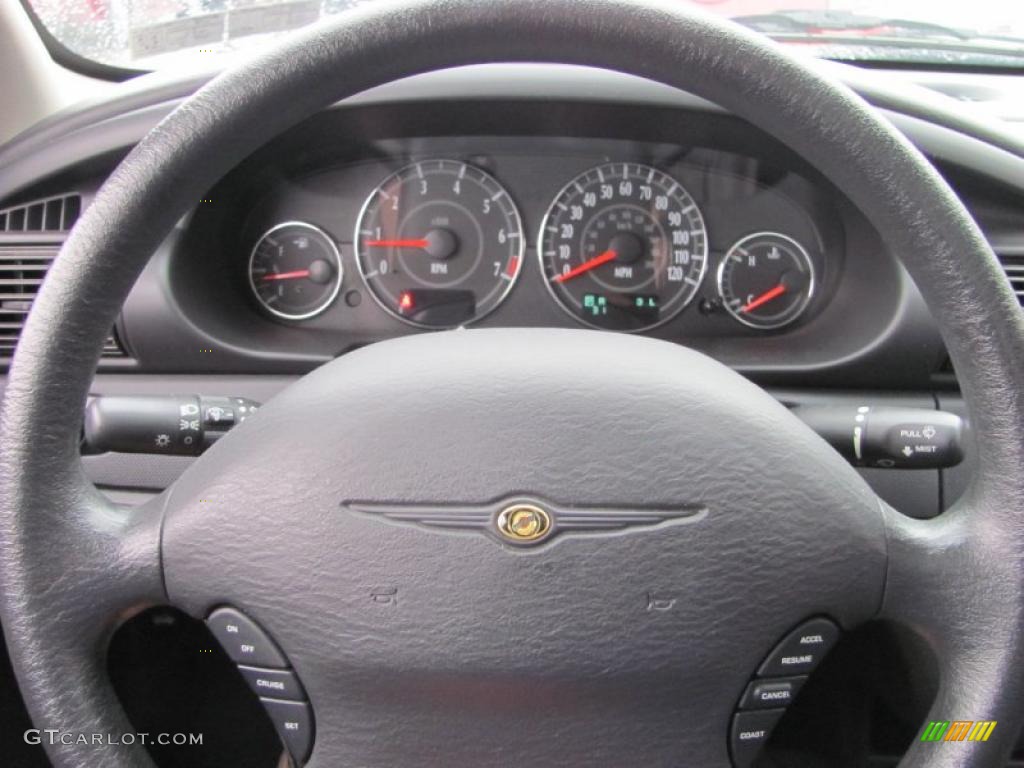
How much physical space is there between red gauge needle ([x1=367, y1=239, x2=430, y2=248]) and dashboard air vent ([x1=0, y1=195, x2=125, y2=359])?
43 cm

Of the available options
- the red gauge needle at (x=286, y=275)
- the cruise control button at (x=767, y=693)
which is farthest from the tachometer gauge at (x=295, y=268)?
the cruise control button at (x=767, y=693)

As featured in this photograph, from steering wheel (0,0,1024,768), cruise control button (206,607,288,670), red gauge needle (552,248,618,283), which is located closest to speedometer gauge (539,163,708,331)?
red gauge needle (552,248,618,283)

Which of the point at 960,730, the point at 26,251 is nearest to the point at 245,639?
the point at 960,730

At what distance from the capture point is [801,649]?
93cm

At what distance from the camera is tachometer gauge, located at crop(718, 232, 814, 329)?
178 cm

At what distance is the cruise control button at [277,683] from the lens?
94 cm

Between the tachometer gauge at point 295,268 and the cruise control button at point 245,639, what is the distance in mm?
912

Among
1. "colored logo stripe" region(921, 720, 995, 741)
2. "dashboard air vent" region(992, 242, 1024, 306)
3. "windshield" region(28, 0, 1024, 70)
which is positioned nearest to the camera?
"colored logo stripe" region(921, 720, 995, 741)

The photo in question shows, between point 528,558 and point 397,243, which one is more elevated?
point 397,243

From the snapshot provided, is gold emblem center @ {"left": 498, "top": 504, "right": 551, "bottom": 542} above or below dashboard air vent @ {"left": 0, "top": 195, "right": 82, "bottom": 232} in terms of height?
below

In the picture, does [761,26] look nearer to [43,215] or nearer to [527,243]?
[527,243]

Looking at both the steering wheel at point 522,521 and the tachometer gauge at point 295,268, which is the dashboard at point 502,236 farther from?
the steering wheel at point 522,521

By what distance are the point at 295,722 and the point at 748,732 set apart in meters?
0.38

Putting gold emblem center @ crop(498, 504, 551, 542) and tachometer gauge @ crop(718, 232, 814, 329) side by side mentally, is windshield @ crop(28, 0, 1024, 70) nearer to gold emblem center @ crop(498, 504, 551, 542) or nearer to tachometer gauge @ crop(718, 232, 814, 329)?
tachometer gauge @ crop(718, 232, 814, 329)
